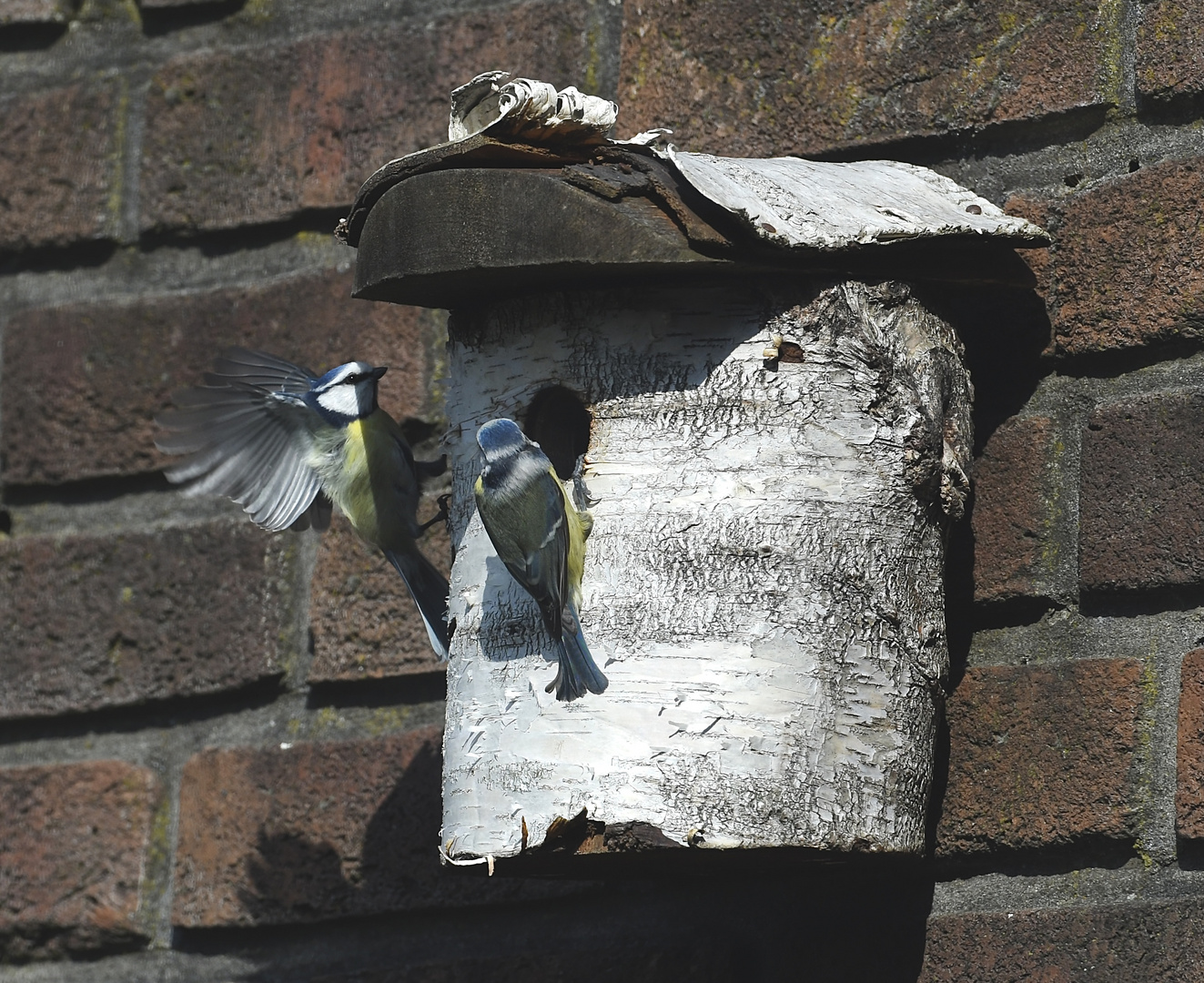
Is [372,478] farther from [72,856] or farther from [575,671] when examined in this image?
[72,856]

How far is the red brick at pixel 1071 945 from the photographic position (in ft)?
5.02

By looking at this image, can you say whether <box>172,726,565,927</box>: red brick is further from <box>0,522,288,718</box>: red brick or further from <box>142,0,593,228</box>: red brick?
<box>142,0,593,228</box>: red brick

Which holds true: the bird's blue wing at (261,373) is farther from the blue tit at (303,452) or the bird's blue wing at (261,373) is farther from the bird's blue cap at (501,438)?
the bird's blue cap at (501,438)

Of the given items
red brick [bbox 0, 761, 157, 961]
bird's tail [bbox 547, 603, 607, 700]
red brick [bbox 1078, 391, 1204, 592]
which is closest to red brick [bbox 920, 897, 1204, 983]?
red brick [bbox 1078, 391, 1204, 592]

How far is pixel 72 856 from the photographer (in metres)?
2.04

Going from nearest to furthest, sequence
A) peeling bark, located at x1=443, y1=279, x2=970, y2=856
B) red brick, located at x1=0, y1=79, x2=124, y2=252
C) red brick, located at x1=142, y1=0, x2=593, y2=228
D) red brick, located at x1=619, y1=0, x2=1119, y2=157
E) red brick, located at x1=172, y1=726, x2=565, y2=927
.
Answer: peeling bark, located at x1=443, y1=279, x2=970, y2=856 → red brick, located at x1=619, y1=0, x2=1119, y2=157 → red brick, located at x1=172, y1=726, x2=565, y2=927 → red brick, located at x1=142, y1=0, x2=593, y2=228 → red brick, located at x1=0, y1=79, x2=124, y2=252

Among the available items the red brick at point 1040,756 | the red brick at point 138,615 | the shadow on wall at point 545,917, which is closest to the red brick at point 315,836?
the shadow on wall at point 545,917

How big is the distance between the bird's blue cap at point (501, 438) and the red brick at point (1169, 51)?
0.65m

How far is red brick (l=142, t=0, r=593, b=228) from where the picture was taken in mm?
1988

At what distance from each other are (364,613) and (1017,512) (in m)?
0.67

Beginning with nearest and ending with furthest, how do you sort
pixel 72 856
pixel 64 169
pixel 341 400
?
pixel 341 400
pixel 72 856
pixel 64 169

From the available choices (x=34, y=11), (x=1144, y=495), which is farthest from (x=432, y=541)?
(x=34, y=11)

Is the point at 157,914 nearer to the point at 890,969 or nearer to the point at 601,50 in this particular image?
the point at 890,969

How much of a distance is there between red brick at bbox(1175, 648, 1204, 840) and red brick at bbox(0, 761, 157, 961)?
1.05 meters
